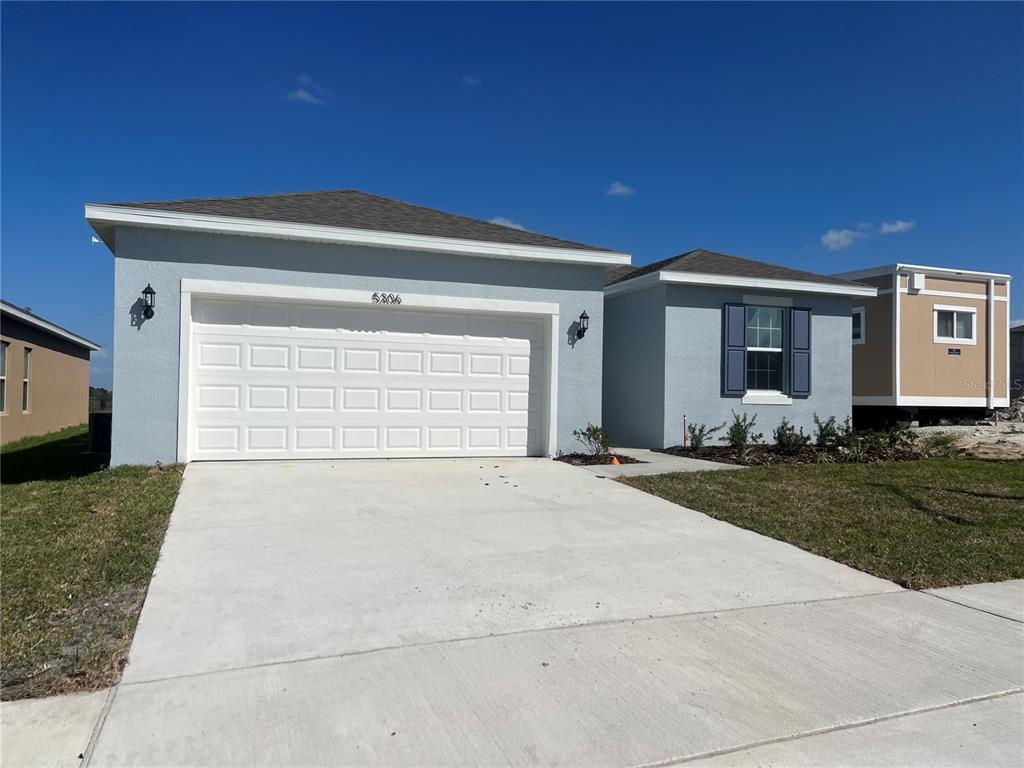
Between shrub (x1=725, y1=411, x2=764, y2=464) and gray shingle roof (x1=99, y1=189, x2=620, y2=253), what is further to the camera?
shrub (x1=725, y1=411, x2=764, y2=464)

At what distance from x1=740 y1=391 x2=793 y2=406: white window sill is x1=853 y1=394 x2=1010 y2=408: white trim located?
16.0 feet

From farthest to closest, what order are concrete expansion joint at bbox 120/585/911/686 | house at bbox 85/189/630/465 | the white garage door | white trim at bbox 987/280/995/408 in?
white trim at bbox 987/280/995/408, the white garage door, house at bbox 85/189/630/465, concrete expansion joint at bbox 120/585/911/686

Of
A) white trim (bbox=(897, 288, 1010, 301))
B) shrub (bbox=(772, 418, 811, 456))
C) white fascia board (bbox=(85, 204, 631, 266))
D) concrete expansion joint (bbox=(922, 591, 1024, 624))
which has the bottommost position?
concrete expansion joint (bbox=(922, 591, 1024, 624))

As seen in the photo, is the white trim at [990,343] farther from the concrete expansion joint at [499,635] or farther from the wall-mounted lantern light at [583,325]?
the concrete expansion joint at [499,635]

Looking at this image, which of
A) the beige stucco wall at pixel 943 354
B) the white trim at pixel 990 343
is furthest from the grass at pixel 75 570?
the white trim at pixel 990 343

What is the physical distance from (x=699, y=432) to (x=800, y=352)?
103 inches

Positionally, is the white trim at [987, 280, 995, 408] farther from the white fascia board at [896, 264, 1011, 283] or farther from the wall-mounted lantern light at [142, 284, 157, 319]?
the wall-mounted lantern light at [142, 284, 157, 319]

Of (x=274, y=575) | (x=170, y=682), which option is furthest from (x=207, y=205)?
(x=170, y=682)

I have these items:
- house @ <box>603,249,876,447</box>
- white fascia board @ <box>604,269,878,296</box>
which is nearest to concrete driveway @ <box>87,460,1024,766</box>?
house @ <box>603,249,876,447</box>

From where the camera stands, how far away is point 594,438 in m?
10.7

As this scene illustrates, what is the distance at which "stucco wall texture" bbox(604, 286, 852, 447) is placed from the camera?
1223cm

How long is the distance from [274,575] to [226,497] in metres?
2.70

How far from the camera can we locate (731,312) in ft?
40.9

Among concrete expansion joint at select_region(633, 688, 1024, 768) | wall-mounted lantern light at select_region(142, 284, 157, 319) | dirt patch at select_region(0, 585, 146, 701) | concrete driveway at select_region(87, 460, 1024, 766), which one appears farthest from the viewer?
wall-mounted lantern light at select_region(142, 284, 157, 319)
